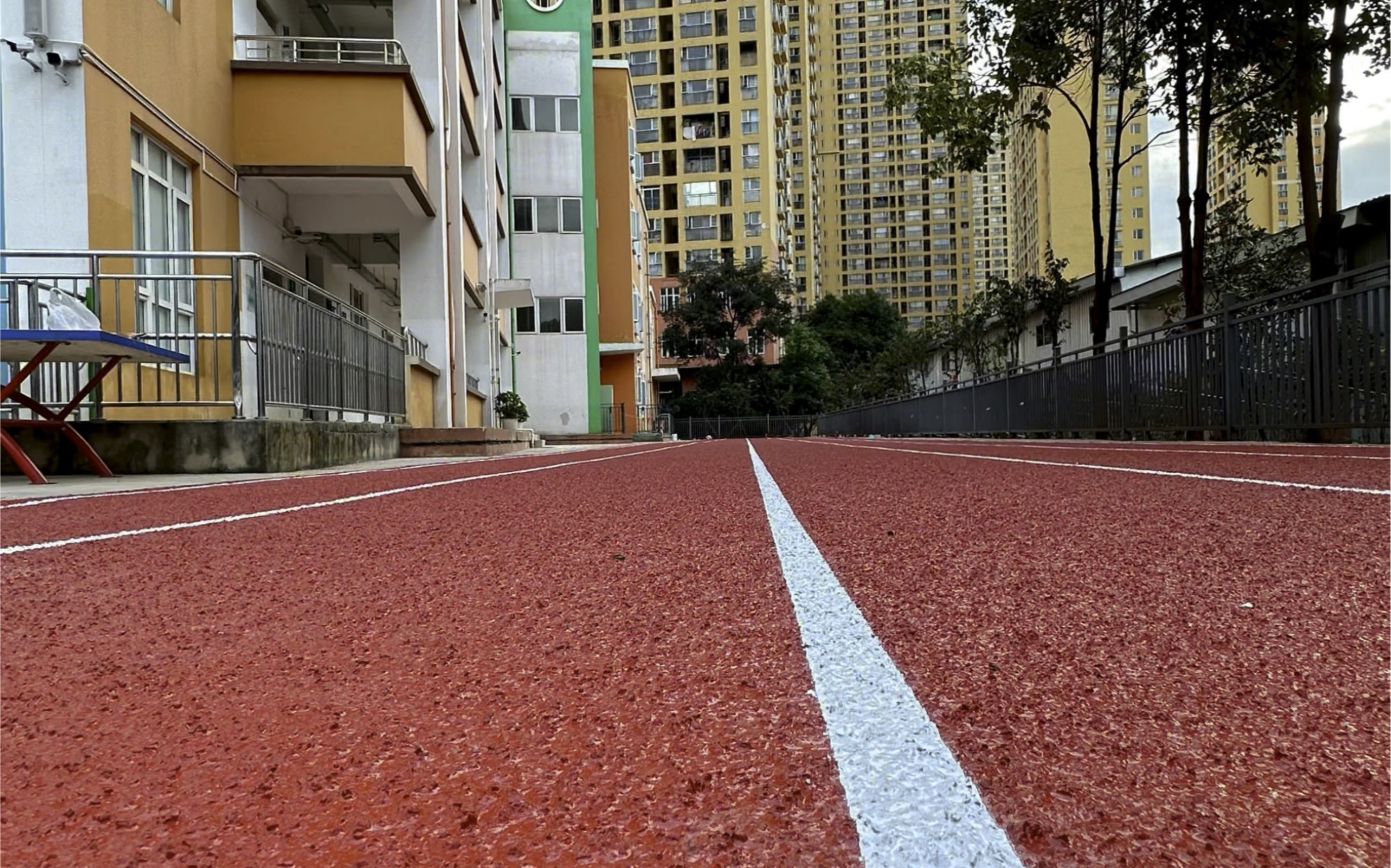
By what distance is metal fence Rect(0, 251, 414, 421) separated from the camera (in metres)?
7.58

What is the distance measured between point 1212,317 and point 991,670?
39.4 ft

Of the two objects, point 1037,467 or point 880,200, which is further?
point 880,200

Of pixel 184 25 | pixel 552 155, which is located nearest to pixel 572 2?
pixel 552 155

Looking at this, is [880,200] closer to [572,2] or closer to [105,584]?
[572,2]

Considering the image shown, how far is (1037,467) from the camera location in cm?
661

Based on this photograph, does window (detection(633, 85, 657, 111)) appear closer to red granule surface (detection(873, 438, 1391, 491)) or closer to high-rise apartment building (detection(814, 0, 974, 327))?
high-rise apartment building (detection(814, 0, 974, 327))

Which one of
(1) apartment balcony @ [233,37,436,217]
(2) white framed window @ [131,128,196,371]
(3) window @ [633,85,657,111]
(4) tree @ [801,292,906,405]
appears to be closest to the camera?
(2) white framed window @ [131,128,196,371]

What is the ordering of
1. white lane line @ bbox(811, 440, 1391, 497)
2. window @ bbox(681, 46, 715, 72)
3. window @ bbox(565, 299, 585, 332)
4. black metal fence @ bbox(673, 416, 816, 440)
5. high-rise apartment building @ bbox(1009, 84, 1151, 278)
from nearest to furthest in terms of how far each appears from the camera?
1. white lane line @ bbox(811, 440, 1391, 497)
2. window @ bbox(565, 299, 585, 332)
3. black metal fence @ bbox(673, 416, 816, 440)
4. window @ bbox(681, 46, 715, 72)
5. high-rise apartment building @ bbox(1009, 84, 1151, 278)

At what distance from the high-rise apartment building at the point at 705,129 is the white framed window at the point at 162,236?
191ft

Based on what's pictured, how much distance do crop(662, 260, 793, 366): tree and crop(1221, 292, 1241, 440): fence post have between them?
48.3m

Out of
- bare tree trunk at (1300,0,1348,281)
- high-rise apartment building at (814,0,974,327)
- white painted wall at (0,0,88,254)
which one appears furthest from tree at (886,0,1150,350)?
high-rise apartment building at (814,0,974,327)

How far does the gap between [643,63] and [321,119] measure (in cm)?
6324

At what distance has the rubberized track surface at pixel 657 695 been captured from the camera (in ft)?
3.04

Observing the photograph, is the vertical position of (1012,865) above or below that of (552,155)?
below
